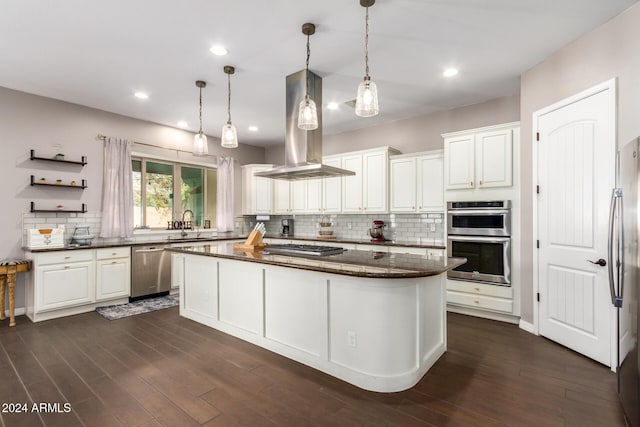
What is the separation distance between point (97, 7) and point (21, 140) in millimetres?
2780

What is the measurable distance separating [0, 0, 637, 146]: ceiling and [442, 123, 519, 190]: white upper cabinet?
0.61m

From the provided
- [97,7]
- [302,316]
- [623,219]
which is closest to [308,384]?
[302,316]

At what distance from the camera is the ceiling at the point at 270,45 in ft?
8.20

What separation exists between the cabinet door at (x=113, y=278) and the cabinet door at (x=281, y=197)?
9.66 ft

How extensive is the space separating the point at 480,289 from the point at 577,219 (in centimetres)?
143

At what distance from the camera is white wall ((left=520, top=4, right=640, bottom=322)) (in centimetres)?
246

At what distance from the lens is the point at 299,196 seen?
6367 mm

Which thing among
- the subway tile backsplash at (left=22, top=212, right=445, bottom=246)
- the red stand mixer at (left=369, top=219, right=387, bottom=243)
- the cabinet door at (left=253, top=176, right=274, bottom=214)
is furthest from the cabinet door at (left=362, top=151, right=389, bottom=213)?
the cabinet door at (left=253, top=176, right=274, bottom=214)

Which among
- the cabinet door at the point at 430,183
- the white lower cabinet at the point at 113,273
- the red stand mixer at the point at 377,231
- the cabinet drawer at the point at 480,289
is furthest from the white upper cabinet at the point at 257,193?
the cabinet drawer at the point at 480,289

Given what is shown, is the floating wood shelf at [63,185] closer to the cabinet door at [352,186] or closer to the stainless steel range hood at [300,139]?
the stainless steel range hood at [300,139]

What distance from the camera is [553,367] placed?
2.63 m

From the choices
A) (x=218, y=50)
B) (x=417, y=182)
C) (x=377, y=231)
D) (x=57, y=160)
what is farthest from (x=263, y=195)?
(x=218, y=50)

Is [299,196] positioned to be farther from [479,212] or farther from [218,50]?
[218,50]

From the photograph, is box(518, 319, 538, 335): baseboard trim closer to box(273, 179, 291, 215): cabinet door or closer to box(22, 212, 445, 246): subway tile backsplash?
box(22, 212, 445, 246): subway tile backsplash
